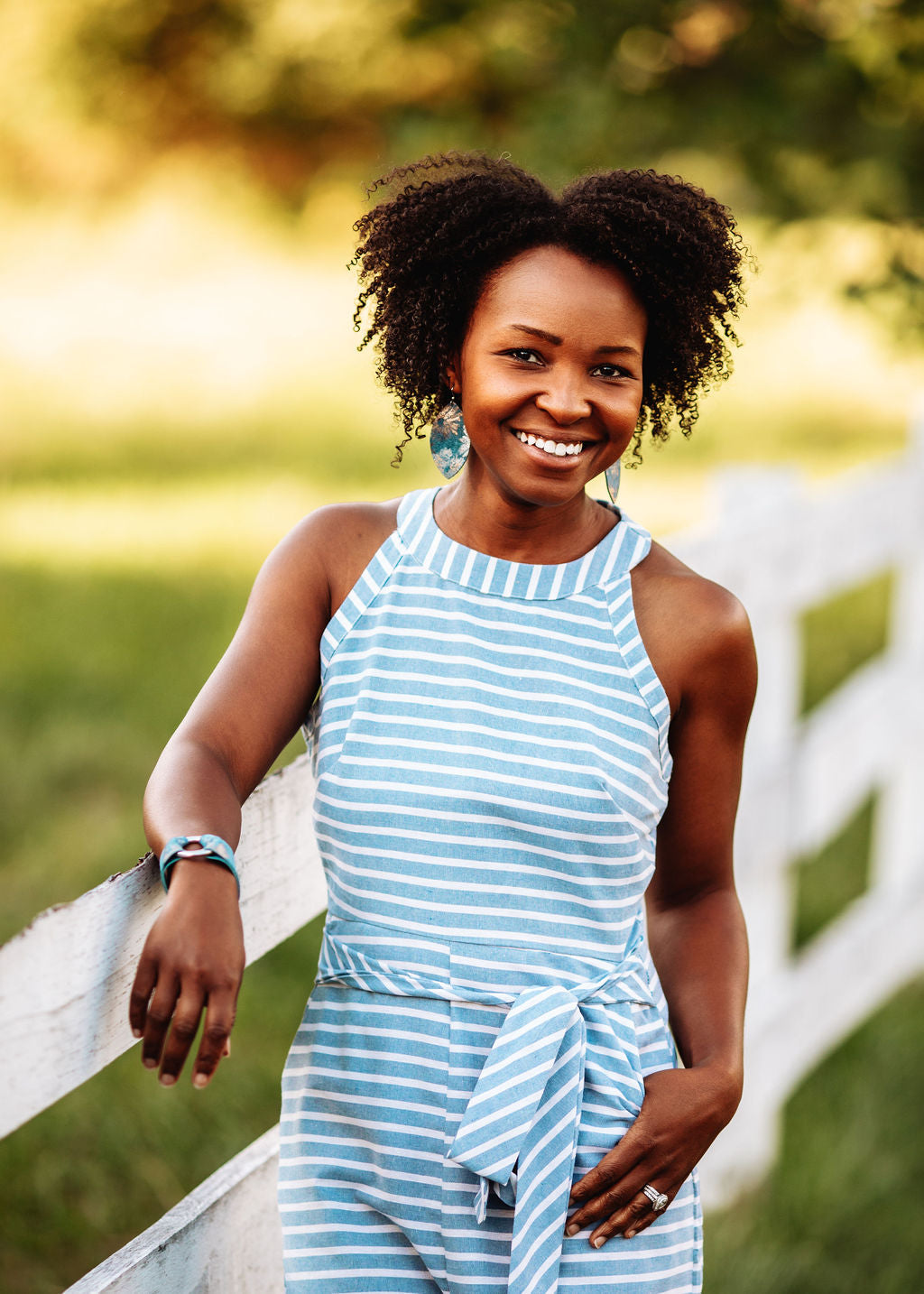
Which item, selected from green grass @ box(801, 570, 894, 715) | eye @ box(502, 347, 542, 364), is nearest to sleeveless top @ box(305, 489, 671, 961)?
eye @ box(502, 347, 542, 364)

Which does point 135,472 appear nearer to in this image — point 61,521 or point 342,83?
point 61,521

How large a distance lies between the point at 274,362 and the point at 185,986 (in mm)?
9769

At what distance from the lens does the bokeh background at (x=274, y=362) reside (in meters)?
3.05

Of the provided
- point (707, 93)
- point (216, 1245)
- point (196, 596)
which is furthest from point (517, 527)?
point (196, 596)

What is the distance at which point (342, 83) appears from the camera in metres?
9.15

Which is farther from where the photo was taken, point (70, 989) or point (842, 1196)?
point (842, 1196)

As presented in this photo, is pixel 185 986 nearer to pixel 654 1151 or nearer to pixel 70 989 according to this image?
pixel 70 989

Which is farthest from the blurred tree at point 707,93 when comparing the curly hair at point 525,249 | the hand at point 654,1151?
the hand at point 654,1151

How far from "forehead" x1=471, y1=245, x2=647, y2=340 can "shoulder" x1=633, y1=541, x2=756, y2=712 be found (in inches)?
10.8

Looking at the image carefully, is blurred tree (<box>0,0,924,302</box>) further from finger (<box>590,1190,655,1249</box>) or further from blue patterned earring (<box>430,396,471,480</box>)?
finger (<box>590,1190,655,1249</box>)

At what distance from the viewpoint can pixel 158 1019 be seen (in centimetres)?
119

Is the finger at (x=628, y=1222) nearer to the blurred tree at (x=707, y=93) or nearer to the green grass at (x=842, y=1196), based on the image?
the green grass at (x=842, y=1196)

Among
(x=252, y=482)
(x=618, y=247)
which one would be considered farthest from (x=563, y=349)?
(x=252, y=482)

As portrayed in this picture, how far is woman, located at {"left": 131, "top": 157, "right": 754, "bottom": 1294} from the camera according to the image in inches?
56.6
